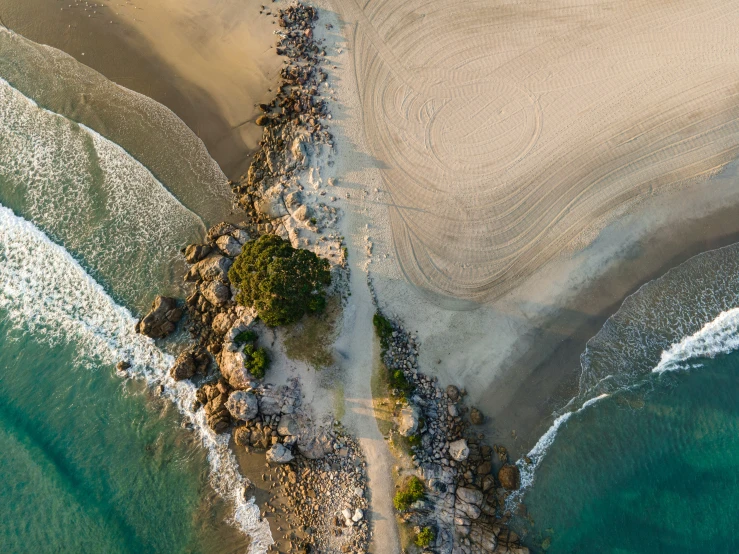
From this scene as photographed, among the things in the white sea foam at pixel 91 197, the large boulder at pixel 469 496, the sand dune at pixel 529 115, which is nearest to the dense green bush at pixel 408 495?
the large boulder at pixel 469 496

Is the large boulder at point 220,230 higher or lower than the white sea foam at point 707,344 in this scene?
lower

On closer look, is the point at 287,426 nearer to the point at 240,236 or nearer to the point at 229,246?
the point at 229,246

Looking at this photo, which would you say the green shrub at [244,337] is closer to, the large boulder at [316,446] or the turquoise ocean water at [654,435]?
the large boulder at [316,446]

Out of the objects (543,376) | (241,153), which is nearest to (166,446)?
(241,153)

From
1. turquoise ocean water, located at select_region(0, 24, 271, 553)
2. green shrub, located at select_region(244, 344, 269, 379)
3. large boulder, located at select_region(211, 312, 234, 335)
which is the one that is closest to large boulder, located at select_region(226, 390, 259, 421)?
green shrub, located at select_region(244, 344, 269, 379)

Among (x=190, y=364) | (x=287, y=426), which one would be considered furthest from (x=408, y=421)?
(x=190, y=364)

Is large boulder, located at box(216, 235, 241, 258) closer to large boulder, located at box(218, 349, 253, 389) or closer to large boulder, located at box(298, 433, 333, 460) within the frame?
large boulder, located at box(218, 349, 253, 389)
